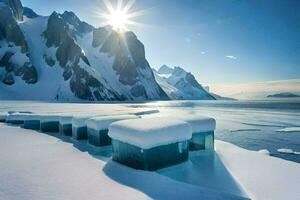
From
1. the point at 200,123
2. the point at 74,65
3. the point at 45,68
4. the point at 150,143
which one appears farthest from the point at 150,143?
the point at 45,68

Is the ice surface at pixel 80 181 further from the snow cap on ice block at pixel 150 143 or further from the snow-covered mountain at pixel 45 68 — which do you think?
the snow-covered mountain at pixel 45 68

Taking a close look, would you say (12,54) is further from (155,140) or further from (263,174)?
(263,174)

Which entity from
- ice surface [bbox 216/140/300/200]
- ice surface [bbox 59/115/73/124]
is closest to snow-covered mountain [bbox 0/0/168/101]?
ice surface [bbox 59/115/73/124]

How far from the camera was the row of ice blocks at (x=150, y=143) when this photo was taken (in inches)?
429

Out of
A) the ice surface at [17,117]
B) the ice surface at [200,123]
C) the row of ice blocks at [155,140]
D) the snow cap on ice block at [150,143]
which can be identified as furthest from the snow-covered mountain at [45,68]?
the snow cap on ice block at [150,143]

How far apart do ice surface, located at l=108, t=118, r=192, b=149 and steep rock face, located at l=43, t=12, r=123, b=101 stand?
166852mm

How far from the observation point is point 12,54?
169000 millimetres

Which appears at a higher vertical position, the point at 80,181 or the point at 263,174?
the point at 80,181

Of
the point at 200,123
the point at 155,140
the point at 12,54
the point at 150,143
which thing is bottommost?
the point at 150,143

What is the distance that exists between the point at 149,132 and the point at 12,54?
18464 cm

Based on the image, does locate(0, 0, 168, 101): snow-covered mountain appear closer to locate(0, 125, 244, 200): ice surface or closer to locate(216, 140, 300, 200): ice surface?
locate(0, 125, 244, 200): ice surface

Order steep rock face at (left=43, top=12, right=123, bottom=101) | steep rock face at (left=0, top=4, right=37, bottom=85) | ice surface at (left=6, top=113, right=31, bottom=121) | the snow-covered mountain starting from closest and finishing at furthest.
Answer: ice surface at (left=6, top=113, right=31, bottom=121), the snow-covered mountain, steep rock face at (left=0, top=4, right=37, bottom=85), steep rock face at (left=43, top=12, right=123, bottom=101)

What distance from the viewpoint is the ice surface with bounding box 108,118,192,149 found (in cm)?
1084

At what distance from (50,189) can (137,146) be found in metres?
3.82
